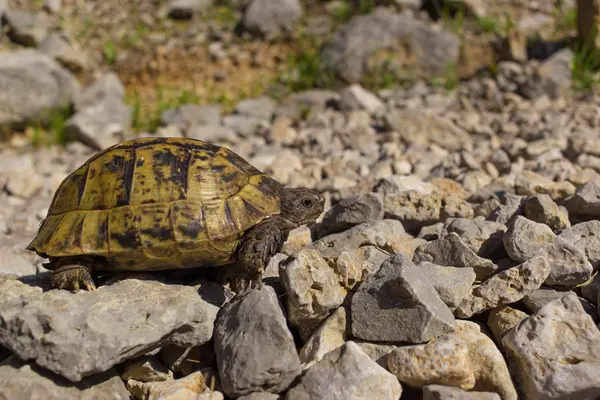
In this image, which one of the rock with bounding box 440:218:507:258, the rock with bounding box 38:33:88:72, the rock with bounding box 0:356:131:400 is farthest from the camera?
the rock with bounding box 38:33:88:72

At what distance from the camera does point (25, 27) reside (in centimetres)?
873

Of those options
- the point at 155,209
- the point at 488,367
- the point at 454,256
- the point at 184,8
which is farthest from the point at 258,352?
the point at 184,8

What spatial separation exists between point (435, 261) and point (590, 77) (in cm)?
480

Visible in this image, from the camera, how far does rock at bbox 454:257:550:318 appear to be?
2.59m

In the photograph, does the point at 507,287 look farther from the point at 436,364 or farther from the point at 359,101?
the point at 359,101

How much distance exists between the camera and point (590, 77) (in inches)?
254

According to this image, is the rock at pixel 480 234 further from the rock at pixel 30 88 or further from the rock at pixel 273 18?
the rock at pixel 273 18

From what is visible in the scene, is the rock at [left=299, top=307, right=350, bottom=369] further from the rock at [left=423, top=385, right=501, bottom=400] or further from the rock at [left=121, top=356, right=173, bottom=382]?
the rock at [left=121, top=356, right=173, bottom=382]

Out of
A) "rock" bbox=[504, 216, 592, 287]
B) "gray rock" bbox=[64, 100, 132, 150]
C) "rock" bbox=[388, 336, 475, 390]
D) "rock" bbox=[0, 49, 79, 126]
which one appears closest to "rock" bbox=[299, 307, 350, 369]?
"rock" bbox=[388, 336, 475, 390]

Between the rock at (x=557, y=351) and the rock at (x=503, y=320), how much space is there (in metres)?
0.13

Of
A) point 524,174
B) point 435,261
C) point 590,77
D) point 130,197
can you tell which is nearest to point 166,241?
point 130,197

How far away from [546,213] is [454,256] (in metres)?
0.66

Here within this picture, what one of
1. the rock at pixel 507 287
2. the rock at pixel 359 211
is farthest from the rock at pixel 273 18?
the rock at pixel 507 287

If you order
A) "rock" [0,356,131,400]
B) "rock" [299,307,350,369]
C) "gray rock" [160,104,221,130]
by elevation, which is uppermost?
"rock" [299,307,350,369]
